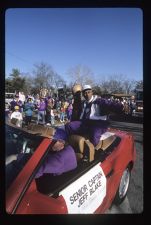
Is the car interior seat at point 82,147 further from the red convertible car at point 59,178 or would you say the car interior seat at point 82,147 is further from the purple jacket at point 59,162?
the purple jacket at point 59,162

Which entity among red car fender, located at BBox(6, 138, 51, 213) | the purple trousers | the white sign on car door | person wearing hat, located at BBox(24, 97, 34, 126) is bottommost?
the white sign on car door

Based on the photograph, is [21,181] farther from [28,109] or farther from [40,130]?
[28,109]

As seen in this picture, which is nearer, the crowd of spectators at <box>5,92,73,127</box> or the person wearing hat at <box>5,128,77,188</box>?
the person wearing hat at <box>5,128,77,188</box>

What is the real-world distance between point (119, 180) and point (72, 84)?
1078 millimetres

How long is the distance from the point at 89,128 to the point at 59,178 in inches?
28.1

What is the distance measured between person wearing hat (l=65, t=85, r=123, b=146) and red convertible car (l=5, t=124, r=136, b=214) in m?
0.08

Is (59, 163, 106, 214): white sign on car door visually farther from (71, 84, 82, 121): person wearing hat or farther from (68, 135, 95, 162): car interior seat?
(71, 84, 82, 121): person wearing hat

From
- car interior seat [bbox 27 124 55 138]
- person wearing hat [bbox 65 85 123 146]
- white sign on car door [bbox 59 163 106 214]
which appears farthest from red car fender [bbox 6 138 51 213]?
person wearing hat [bbox 65 85 123 146]

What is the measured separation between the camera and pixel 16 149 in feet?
7.80

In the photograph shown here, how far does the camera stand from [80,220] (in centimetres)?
221

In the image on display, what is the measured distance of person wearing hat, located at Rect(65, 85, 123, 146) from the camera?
292 cm
